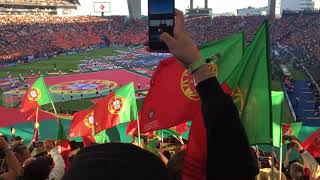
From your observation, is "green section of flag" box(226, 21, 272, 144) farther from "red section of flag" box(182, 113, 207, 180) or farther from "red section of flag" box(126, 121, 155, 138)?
"red section of flag" box(126, 121, 155, 138)

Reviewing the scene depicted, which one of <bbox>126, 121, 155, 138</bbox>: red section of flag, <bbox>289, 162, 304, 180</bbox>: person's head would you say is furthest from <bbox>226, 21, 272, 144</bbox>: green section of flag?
<bbox>126, 121, 155, 138</bbox>: red section of flag

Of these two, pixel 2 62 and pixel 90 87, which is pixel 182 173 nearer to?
pixel 90 87

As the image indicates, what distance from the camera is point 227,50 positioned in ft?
19.8

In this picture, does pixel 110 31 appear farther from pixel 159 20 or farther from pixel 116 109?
pixel 159 20

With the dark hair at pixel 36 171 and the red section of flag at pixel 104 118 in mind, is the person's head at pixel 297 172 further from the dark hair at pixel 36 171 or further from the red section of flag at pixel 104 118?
the red section of flag at pixel 104 118

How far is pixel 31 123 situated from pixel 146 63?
99.4ft

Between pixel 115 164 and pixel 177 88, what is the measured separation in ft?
15.6

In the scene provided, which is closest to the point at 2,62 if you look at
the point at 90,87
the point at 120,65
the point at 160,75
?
the point at 120,65

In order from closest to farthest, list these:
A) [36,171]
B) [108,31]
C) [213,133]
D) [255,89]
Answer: [213,133]
[36,171]
[255,89]
[108,31]

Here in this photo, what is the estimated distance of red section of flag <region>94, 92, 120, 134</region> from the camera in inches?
360

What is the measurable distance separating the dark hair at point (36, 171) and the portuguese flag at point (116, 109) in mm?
5354

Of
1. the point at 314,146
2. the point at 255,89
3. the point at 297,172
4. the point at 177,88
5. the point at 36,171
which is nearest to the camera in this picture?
the point at 36,171

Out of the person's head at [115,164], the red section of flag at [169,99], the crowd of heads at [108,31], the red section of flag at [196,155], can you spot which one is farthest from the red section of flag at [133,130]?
the crowd of heads at [108,31]

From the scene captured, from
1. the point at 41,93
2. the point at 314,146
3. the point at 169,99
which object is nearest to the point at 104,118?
the point at 169,99
